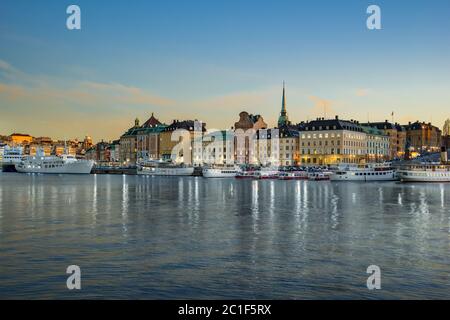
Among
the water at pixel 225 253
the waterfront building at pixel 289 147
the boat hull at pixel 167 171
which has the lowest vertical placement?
the water at pixel 225 253

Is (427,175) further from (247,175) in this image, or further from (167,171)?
(167,171)

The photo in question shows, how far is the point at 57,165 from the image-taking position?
537 ft

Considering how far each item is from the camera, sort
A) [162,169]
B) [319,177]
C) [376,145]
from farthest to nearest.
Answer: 1. [376,145]
2. [162,169]
3. [319,177]

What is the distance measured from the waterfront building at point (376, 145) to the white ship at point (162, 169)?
200 ft

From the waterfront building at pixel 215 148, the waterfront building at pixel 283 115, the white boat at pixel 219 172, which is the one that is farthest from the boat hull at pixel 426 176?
the waterfront building at pixel 283 115

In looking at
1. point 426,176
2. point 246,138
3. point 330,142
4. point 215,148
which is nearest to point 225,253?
point 426,176

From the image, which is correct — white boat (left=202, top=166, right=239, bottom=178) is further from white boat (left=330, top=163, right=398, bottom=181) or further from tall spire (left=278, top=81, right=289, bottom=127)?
tall spire (left=278, top=81, right=289, bottom=127)

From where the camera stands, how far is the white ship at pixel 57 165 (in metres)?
158

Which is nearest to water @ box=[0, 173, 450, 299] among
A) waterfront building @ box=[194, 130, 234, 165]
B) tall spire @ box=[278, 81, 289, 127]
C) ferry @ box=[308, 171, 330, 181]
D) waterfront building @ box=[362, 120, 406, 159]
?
ferry @ box=[308, 171, 330, 181]

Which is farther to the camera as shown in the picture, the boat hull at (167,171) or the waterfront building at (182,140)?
the waterfront building at (182,140)

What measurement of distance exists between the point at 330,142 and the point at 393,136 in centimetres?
4686

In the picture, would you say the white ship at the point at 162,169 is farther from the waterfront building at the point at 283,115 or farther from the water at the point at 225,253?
the water at the point at 225,253
